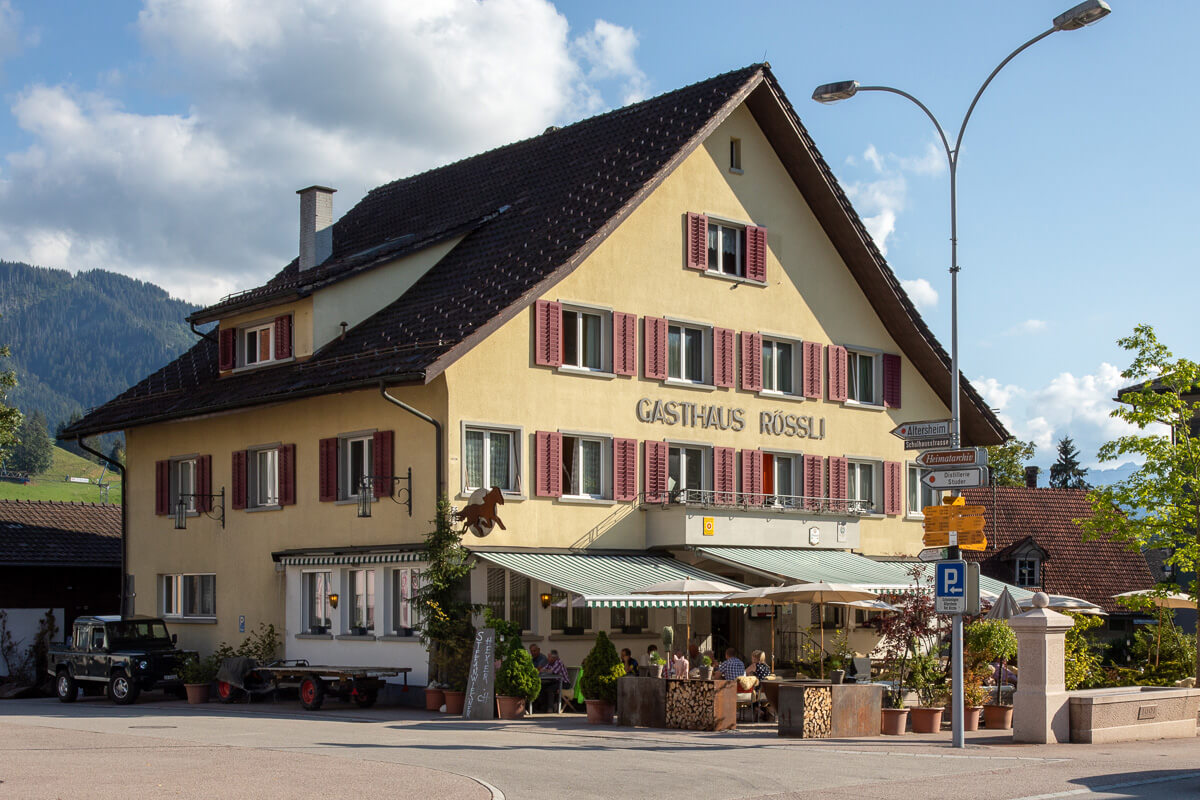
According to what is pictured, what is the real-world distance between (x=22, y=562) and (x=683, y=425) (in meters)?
18.1

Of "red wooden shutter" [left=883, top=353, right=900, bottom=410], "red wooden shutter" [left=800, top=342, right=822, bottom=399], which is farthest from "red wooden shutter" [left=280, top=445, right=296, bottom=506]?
"red wooden shutter" [left=883, top=353, right=900, bottom=410]

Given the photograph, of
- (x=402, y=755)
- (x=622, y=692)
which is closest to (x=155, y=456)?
(x=622, y=692)

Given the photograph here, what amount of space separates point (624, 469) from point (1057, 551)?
24.5 meters

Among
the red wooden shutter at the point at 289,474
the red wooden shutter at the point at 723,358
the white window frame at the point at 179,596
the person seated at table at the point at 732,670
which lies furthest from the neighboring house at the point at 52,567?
the person seated at table at the point at 732,670

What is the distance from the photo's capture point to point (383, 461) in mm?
28953

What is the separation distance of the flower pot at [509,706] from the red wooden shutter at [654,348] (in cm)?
846

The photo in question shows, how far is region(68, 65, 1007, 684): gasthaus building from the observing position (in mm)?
28781

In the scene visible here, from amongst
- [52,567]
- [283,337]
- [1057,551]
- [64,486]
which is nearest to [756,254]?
[283,337]

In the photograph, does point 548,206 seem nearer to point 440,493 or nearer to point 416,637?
point 440,493

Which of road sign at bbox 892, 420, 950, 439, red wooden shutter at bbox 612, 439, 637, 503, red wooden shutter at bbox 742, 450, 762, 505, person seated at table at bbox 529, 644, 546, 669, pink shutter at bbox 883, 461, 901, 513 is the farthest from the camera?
pink shutter at bbox 883, 461, 901, 513

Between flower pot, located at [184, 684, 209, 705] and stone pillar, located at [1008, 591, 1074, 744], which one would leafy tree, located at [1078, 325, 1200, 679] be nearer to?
stone pillar, located at [1008, 591, 1074, 744]

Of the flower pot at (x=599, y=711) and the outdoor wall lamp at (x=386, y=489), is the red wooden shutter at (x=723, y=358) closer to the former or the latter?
the outdoor wall lamp at (x=386, y=489)

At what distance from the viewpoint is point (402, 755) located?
18125 mm

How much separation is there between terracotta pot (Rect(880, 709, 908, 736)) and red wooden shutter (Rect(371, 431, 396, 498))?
10.7 m
